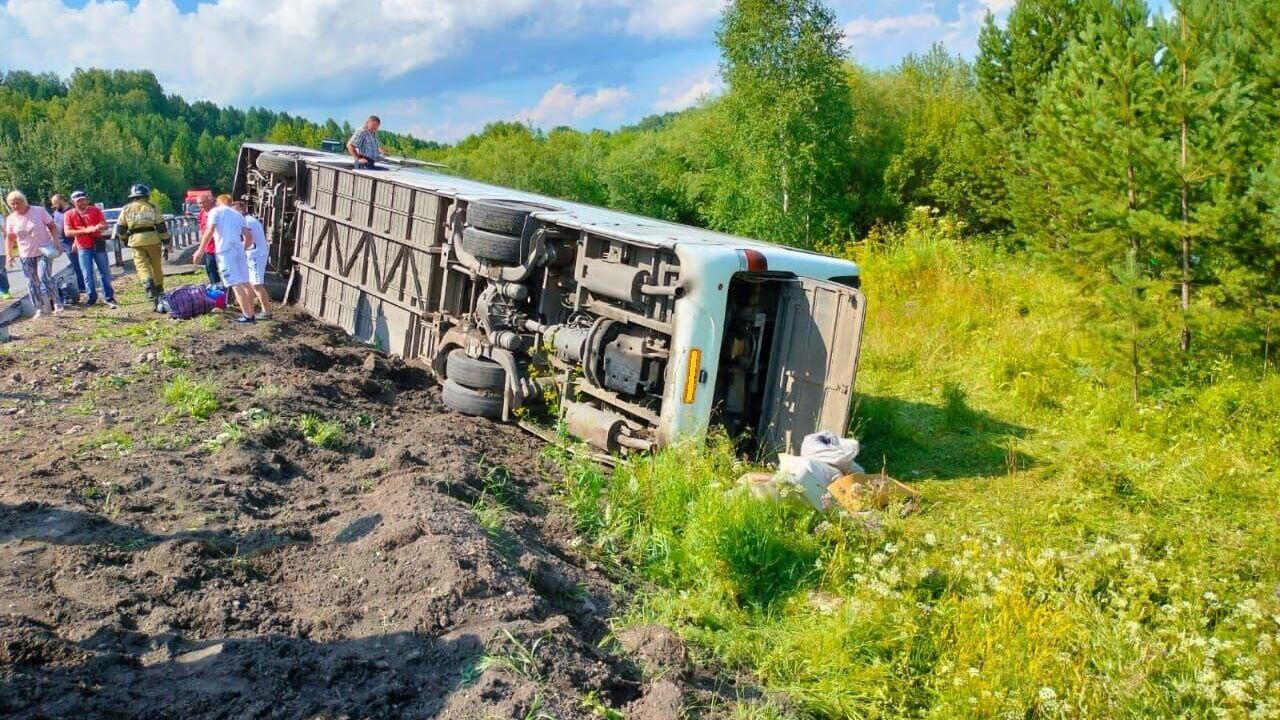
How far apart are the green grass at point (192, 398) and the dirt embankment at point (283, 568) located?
2cm

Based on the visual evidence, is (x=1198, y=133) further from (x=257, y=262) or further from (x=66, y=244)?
(x=66, y=244)

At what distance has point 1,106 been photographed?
79.1m

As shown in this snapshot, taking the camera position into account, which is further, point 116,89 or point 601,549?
point 116,89

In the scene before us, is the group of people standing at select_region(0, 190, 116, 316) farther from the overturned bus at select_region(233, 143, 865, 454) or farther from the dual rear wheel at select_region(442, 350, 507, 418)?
the dual rear wheel at select_region(442, 350, 507, 418)

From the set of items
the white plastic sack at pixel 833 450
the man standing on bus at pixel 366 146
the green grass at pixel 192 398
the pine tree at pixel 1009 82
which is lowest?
the green grass at pixel 192 398

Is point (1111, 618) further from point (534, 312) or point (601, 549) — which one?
point (534, 312)

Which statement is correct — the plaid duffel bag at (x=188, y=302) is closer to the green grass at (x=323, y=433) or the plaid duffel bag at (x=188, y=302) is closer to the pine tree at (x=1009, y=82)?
the green grass at (x=323, y=433)

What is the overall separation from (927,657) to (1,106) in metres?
96.2

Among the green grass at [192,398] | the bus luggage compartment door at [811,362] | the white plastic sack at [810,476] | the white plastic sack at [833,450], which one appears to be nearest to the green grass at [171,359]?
the green grass at [192,398]

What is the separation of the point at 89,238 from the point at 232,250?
9.96 feet

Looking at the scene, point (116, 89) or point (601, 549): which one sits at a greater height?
point (116, 89)

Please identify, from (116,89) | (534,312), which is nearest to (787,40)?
(534,312)

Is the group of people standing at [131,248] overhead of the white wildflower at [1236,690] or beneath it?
overhead

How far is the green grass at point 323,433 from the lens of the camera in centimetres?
699
